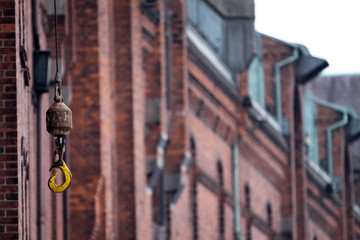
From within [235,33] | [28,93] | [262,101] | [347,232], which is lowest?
[347,232]

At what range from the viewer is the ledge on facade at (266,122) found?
31.0 m

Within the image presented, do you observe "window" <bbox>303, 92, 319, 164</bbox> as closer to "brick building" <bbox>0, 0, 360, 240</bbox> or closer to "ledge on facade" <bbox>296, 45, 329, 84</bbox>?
"brick building" <bbox>0, 0, 360, 240</bbox>

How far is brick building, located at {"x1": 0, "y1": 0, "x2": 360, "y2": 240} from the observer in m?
15.2

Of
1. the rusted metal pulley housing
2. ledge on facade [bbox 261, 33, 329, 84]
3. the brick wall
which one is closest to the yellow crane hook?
the rusted metal pulley housing

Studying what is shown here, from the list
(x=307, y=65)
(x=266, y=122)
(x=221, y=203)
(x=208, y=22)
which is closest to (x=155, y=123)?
(x=221, y=203)

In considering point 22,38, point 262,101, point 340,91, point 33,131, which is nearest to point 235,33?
point 262,101

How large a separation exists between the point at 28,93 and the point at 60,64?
308 cm

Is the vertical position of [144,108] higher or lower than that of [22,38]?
lower

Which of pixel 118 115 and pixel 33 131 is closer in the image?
pixel 33 131

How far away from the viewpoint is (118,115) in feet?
69.5

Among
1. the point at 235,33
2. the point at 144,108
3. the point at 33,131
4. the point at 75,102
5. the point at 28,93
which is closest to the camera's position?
the point at 28,93

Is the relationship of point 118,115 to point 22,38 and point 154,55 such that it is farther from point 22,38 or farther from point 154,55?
point 22,38

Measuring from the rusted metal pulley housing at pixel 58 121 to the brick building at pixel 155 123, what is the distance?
3.83 feet

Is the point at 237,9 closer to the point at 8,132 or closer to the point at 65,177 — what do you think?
the point at 8,132
